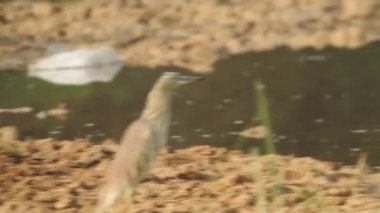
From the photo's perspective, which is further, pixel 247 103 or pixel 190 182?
pixel 247 103

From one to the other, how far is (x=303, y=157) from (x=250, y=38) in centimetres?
477

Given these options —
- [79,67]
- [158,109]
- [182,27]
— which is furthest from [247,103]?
[182,27]

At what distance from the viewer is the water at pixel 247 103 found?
797cm

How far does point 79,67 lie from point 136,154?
5389 millimetres

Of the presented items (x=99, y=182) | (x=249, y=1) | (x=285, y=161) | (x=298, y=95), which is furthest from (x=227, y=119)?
(x=249, y=1)

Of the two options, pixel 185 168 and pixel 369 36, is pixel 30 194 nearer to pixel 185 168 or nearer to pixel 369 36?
pixel 185 168

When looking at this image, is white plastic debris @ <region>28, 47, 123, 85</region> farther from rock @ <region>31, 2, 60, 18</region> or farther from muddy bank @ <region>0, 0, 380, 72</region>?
rock @ <region>31, 2, 60, 18</region>

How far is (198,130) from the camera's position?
8367mm

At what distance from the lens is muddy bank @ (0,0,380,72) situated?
11.8 metres

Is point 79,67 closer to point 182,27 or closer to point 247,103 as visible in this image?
point 182,27

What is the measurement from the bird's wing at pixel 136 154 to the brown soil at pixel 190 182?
0.23 m

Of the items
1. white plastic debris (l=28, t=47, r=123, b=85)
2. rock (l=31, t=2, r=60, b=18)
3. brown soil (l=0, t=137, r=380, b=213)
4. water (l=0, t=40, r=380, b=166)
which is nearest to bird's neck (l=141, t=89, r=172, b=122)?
Answer: brown soil (l=0, t=137, r=380, b=213)

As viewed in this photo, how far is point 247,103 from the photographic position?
29.8ft

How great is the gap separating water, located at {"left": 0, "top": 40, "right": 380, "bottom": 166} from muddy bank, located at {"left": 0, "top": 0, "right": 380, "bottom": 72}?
45 cm
